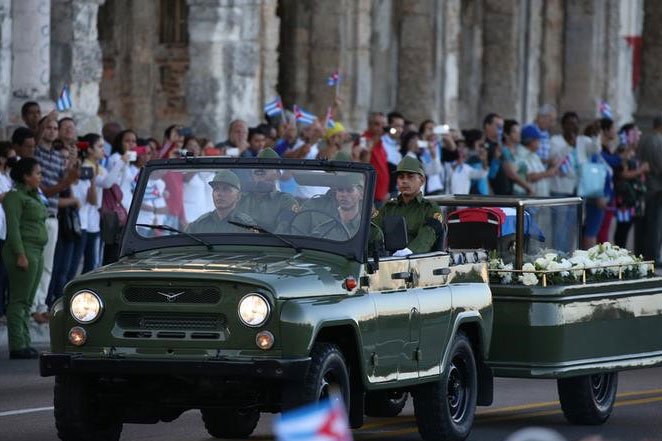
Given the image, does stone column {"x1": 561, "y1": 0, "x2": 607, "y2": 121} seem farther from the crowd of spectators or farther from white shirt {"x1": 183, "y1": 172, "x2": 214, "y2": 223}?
white shirt {"x1": 183, "y1": 172, "x2": 214, "y2": 223}

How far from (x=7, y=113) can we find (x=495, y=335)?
1135 cm

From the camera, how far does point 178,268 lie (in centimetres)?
1153

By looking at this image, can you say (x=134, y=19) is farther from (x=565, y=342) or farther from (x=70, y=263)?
(x=565, y=342)

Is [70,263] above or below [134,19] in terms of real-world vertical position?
below

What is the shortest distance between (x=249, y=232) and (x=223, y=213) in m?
0.21

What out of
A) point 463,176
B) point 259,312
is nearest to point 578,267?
point 259,312

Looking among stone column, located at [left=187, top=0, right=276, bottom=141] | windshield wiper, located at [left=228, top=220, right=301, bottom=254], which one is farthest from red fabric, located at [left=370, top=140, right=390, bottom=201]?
windshield wiper, located at [left=228, top=220, right=301, bottom=254]

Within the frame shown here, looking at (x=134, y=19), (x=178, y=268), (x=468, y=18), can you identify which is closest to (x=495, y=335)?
(x=178, y=268)

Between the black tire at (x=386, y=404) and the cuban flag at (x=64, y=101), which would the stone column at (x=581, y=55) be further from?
the black tire at (x=386, y=404)

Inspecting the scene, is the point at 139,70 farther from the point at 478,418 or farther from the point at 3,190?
the point at 478,418

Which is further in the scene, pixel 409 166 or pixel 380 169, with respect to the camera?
pixel 380 169

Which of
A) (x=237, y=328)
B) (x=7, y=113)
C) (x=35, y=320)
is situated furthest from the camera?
(x=7, y=113)

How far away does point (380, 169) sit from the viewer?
25.0 meters

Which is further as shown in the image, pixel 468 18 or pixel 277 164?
pixel 468 18
